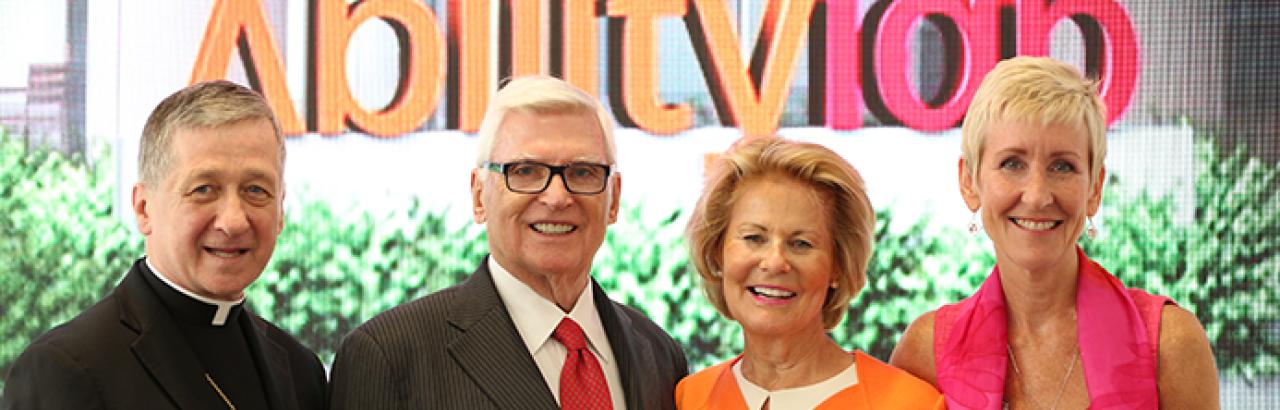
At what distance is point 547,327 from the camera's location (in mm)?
2713

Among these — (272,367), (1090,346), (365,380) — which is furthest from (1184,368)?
(272,367)

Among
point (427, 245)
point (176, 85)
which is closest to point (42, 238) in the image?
point (176, 85)

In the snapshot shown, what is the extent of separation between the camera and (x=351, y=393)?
2494 mm

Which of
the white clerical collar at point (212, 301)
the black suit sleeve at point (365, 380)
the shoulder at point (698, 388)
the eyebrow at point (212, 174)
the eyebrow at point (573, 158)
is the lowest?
the shoulder at point (698, 388)

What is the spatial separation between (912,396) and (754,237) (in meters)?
0.44

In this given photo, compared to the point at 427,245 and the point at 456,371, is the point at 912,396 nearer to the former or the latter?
the point at 456,371

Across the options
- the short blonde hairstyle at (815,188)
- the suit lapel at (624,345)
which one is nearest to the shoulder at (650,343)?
the suit lapel at (624,345)

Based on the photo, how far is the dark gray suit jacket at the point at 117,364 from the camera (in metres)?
2.17

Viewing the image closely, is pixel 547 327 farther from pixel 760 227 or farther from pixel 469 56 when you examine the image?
pixel 469 56

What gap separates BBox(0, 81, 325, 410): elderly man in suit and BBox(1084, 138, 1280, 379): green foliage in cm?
490

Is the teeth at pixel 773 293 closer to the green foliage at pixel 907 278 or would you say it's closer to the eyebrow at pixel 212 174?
the eyebrow at pixel 212 174

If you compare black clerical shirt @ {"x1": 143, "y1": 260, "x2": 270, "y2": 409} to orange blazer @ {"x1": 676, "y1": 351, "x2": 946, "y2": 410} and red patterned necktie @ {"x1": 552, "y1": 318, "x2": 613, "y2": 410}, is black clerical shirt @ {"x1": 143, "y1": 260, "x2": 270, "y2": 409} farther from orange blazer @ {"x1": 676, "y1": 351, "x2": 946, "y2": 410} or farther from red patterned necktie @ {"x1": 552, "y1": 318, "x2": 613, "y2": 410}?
orange blazer @ {"x1": 676, "y1": 351, "x2": 946, "y2": 410}

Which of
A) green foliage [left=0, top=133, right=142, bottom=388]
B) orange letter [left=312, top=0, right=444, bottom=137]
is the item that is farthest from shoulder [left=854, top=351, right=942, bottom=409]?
green foliage [left=0, top=133, right=142, bottom=388]

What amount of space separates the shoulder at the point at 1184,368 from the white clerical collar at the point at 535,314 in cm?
111
